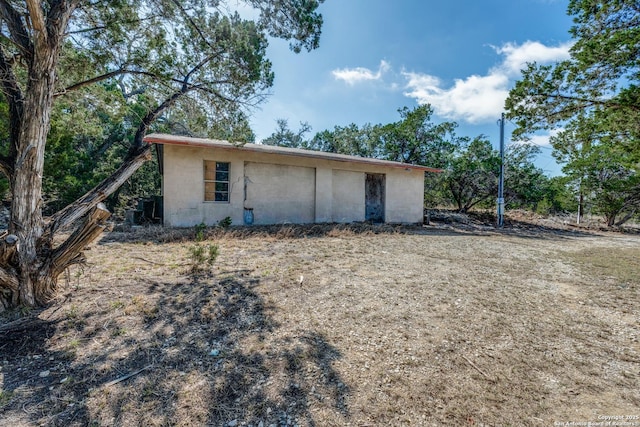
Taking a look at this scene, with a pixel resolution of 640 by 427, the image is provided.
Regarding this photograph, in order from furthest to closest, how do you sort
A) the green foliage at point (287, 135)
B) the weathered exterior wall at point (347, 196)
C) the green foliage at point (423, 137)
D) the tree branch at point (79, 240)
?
1. the green foliage at point (287, 135)
2. the green foliage at point (423, 137)
3. the weathered exterior wall at point (347, 196)
4. the tree branch at point (79, 240)

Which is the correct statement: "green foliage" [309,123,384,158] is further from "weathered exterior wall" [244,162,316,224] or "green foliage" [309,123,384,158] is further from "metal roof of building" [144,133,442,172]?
"weathered exterior wall" [244,162,316,224]

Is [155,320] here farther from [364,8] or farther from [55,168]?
[55,168]

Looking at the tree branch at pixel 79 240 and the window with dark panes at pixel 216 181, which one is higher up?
the window with dark panes at pixel 216 181

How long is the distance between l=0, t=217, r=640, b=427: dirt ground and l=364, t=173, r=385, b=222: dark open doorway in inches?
294

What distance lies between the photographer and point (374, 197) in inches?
458

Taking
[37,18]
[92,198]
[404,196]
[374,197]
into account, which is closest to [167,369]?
[92,198]

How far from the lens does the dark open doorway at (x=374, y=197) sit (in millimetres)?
11545

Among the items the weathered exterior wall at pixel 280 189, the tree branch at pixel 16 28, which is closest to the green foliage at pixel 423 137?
the weathered exterior wall at pixel 280 189

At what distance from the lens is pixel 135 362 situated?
1953 mm

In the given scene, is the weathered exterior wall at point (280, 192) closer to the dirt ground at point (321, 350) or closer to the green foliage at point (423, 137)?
the dirt ground at point (321, 350)

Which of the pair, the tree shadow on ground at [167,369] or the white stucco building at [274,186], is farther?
the white stucco building at [274,186]

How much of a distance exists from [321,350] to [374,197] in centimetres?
993

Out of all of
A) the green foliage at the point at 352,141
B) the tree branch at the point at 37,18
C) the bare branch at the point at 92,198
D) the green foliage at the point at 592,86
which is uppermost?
the green foliage at the point at 352,141

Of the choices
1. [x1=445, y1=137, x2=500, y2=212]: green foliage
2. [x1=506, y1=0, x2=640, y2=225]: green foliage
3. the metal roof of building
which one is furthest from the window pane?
[x1=445, y1=137, x2=500, y2=212]: green foliage
